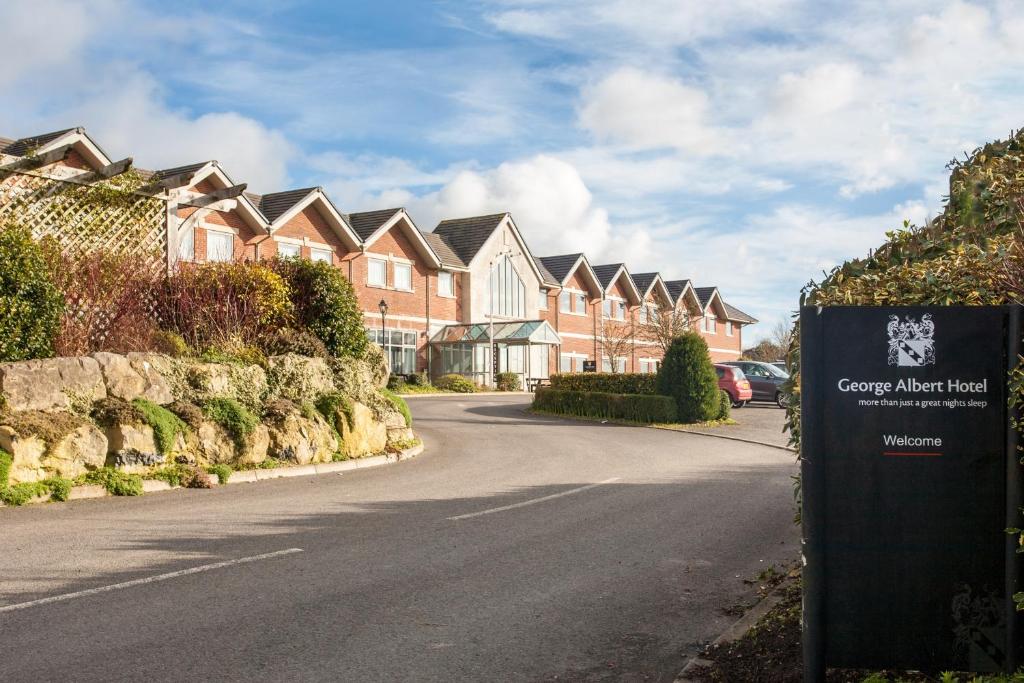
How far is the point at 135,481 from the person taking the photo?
11688 millimetres

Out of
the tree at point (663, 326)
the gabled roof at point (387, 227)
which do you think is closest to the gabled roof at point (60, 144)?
the gabled roof at point (387, 227)

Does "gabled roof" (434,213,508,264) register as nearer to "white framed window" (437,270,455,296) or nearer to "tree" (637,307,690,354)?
"white framed window" (437,270,455,296)

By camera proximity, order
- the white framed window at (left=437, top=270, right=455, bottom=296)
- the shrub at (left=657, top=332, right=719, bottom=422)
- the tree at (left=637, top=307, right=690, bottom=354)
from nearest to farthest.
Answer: the shrub at (left=657, top=332, right=719, bottom=422) → the white framed window at (left=437, top=270, right=455, bottom=296) → the tree at (left=637, top=307, right=690, bottom=354)

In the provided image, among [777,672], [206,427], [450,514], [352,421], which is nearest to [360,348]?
[352,421]

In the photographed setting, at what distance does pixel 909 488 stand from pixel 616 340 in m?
52.1

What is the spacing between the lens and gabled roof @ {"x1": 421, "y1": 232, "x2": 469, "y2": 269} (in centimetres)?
4400

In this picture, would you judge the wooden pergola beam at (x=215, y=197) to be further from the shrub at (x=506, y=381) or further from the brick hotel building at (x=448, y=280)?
the shrub at (x=506, y=381)

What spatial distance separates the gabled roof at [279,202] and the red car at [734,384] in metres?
17.1

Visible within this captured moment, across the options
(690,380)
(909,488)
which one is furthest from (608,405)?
(909,488)

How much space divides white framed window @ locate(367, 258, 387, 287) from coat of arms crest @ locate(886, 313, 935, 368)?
3682cm

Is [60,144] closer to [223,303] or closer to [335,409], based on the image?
[223,303]

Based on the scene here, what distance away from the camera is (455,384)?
41.7 metres

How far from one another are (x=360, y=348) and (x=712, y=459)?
708cm

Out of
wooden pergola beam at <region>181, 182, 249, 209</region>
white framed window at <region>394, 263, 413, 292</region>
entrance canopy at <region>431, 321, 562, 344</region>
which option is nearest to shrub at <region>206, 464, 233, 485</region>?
wooden pergola beam at <region>181, 182, 249, 209</region>
